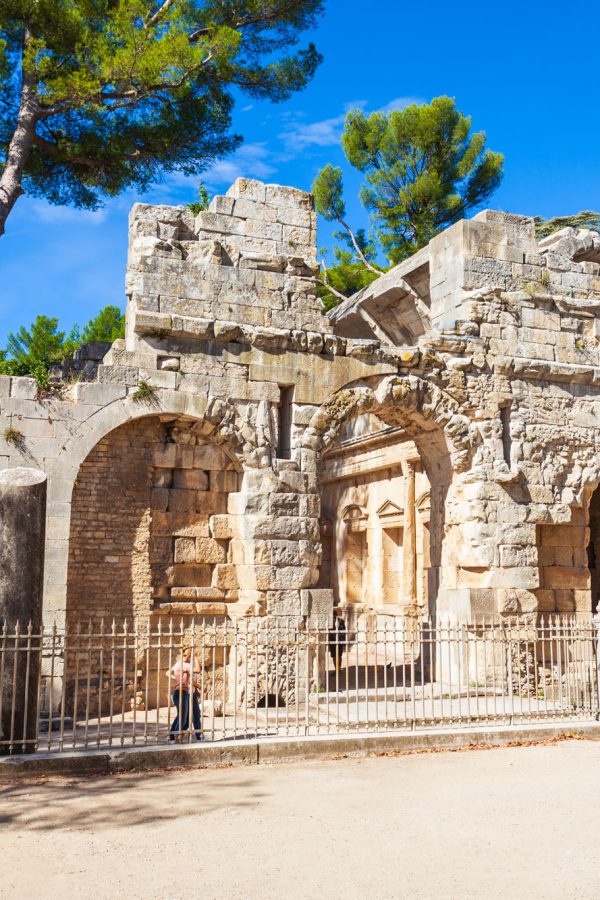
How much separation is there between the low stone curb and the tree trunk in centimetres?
860

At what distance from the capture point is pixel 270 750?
795cm

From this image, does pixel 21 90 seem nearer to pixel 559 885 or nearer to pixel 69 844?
pixel 69 844

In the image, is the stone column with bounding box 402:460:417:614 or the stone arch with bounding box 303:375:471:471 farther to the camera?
the stone column with bounding box 402:460:417:614

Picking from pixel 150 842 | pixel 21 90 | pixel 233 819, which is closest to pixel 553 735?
pixel 233 819

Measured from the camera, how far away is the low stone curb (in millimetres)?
7184

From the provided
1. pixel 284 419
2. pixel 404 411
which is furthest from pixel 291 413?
pixel 404 411

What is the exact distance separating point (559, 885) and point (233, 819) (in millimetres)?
2221

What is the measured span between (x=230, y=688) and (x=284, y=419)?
3346 mm

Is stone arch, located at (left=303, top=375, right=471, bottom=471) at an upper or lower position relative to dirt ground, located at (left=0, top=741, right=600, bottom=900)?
upper

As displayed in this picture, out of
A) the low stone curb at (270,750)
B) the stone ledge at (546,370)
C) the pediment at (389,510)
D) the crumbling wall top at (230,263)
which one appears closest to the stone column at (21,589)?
the low stone curb at (270,750)

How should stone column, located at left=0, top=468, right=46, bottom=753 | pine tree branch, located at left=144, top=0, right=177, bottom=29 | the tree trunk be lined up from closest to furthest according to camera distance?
stone column, located at left=0, top=468, right=46, bottom=753
the tree trunk
pine tree branch, located at left=144, top=0, right=177, bottom=29

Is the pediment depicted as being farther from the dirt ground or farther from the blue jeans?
the dirt ground

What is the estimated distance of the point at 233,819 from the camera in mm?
6027

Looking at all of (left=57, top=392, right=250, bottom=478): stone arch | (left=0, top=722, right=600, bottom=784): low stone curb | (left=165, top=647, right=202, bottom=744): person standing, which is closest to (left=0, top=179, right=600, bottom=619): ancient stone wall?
(left=57, top=392, right=250, bottom=478): stone arch
